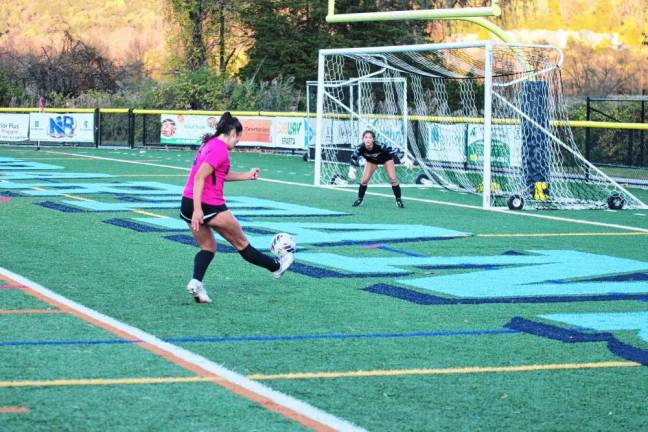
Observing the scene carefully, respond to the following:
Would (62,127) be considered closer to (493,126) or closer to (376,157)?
(493,126)

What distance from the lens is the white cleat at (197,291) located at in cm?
1088

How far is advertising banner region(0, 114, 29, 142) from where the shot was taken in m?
43.3

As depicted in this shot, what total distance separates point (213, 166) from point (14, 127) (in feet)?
112

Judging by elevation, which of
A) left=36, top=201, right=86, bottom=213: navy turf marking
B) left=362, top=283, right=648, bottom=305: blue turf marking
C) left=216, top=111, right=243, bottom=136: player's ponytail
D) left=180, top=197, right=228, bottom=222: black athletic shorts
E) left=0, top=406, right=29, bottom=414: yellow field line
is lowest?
left=0, top=406, right=29, bottom=414: yellow field line

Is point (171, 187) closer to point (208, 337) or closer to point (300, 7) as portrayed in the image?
point (208, 337)

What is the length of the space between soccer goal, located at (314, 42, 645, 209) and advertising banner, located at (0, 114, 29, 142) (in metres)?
13.2

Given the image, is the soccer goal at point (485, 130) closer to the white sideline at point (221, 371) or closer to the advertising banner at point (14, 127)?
the white sideline at point (221, 371)

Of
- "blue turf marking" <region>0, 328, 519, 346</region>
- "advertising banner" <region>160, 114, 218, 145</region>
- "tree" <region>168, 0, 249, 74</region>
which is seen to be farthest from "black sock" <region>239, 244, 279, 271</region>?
"tree" <region>168, 0, 249, 74</region>

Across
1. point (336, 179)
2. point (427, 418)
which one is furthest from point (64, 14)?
point (427, 418)

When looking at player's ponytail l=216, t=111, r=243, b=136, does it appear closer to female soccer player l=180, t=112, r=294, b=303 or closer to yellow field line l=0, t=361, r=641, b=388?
female soccer player l=180, t=112, r=294, b=303

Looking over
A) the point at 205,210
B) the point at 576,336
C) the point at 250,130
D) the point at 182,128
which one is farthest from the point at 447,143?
the point at 576,336

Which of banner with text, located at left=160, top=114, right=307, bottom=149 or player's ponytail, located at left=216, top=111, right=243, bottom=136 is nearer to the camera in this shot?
player's ponytail, located at left=216, top=111, right=243, bottom=136

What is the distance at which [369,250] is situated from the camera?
49.7ft

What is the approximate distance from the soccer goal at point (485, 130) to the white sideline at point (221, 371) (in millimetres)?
12108
